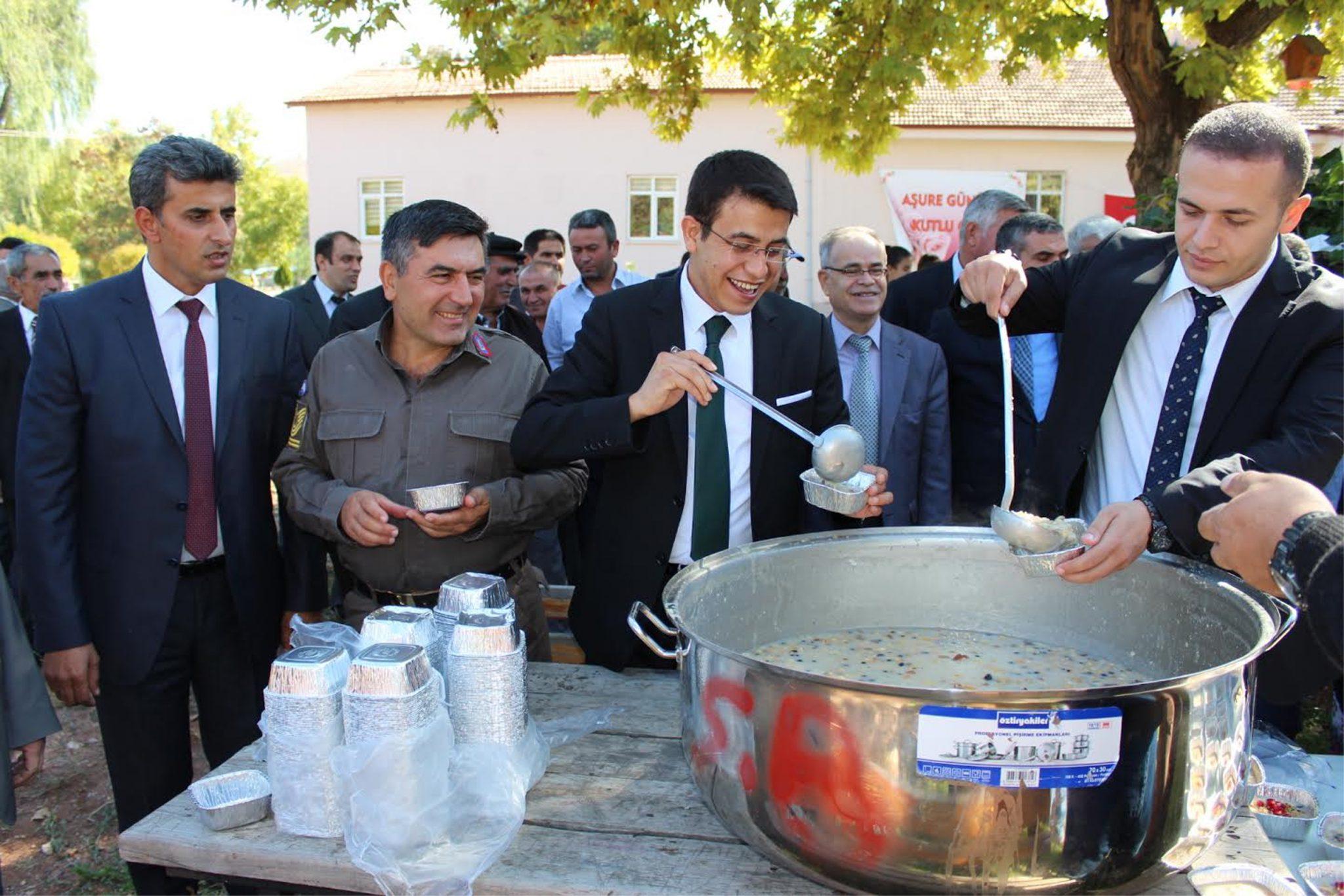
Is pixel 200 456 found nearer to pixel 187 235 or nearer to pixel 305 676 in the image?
pixel 187 235

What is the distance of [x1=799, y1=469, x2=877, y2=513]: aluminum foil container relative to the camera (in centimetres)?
198

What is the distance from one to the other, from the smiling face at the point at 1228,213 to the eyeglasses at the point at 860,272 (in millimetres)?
1719

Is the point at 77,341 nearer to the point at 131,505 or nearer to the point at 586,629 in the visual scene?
the point at 131,505

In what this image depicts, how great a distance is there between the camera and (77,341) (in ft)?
7.92

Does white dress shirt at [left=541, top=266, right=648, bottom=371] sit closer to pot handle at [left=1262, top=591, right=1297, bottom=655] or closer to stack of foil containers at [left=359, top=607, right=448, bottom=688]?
stack of foil containers at [left=359, top=607, right=448, bottom=688]

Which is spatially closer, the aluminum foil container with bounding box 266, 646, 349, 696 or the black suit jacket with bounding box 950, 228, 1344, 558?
the aluminum foil container with bounding box 266, 646, 349, 696

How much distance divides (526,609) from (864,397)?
5.33 ft

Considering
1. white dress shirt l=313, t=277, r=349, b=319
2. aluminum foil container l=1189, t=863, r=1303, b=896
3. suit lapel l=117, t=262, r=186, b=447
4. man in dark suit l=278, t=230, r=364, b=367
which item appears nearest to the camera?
aluminum foil container l=1189, t=863, r=1303, b=896

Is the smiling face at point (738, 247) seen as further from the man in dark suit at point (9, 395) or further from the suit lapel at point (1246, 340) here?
the man in dark suit at point (9, 395)

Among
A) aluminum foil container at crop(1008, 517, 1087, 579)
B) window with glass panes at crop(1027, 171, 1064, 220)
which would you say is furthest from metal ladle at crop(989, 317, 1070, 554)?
window with glass panes at crop(1027, 171, 1064, 220)

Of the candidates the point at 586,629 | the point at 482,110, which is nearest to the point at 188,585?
the point at 586,629

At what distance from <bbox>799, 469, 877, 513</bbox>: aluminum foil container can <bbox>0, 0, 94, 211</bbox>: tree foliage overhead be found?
26.1m

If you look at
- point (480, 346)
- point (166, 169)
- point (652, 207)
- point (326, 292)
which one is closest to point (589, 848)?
point (480, 346)

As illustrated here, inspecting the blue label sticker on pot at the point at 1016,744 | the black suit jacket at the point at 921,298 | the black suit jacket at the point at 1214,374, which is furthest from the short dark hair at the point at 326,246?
the blue label sticker on pot at the point at 1016,744
